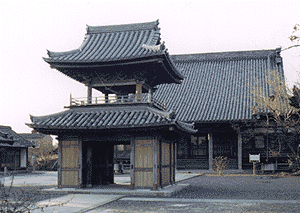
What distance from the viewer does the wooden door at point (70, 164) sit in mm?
17094

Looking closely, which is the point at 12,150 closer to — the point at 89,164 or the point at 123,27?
the point at 89,164

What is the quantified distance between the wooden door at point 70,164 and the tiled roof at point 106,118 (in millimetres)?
1228

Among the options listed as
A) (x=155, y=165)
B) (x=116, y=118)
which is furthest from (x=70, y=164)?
(x=155, y=165)

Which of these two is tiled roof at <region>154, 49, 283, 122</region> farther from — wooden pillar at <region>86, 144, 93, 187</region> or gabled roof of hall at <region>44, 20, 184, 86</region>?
wooden pillar at <region>86, 144, 93, 187</region>

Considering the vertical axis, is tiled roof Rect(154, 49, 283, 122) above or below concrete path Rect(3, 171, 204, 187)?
above

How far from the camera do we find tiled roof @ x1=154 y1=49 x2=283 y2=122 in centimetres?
3028

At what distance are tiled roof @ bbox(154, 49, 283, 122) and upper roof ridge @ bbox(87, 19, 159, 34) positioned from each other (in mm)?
11900

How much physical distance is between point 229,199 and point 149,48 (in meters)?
7.77

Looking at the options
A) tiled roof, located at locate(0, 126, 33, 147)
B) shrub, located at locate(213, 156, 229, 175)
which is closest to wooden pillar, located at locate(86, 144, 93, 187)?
shrub, located at locate(213, 156, 229, 175)

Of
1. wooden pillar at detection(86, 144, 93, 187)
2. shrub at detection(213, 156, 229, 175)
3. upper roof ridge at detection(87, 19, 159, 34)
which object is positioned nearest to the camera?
wooden pillar at detection(86, 144, 93, 187)

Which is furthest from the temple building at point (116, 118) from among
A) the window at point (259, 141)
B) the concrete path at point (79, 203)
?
the window at point (259, 141)

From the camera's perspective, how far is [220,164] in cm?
2875

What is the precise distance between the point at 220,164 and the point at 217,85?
8994 millimetres

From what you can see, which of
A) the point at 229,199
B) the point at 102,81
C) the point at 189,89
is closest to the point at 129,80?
the point at 102,81
